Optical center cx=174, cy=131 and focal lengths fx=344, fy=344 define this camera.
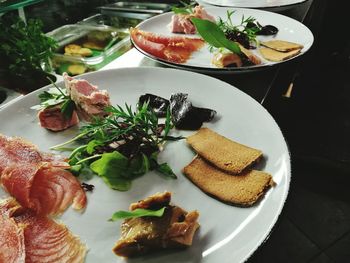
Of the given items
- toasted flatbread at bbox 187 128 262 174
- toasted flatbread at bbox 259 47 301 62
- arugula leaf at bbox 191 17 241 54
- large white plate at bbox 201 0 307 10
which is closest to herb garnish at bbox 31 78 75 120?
toasted flatbread at bbox 187 128 262 174

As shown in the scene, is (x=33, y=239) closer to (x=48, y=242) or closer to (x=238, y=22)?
(x=48, y=242)

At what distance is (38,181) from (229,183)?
1.65 feet

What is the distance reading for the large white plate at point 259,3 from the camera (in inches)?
76.7

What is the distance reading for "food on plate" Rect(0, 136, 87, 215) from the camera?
0.86 metres

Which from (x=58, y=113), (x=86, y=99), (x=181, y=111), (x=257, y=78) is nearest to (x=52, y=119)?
(x=58, y=113)

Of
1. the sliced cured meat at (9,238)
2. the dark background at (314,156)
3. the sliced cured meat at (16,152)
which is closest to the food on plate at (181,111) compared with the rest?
the sliced cured meat at (16,152)

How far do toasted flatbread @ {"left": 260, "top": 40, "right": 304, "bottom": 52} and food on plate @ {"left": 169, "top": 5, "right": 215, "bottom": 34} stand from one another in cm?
36

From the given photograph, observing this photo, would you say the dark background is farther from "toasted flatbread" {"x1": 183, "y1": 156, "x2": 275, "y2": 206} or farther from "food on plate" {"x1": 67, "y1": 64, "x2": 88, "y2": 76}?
"toasted flatbread" {"x1": 183, "y1": 156, "x2": 275, "y2": 206}

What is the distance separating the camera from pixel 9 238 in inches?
29.8

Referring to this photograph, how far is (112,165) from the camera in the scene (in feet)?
3.00

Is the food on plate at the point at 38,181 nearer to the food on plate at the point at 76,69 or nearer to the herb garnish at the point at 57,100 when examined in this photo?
the herb garnish at the point at 57,100

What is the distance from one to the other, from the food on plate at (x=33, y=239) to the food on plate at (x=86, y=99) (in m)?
0.36

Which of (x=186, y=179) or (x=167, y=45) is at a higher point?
(x=167, y=45)

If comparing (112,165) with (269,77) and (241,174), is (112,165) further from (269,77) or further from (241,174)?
(269,77)
